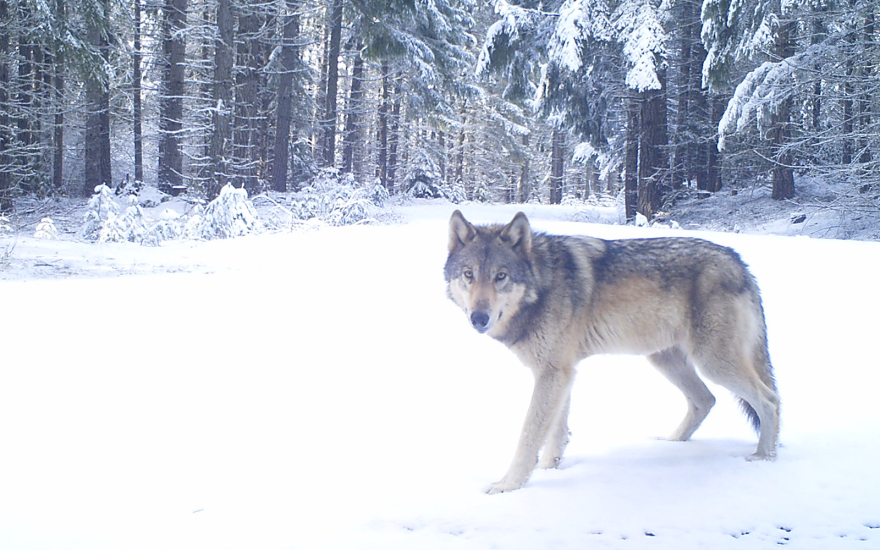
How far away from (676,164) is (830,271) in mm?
15044

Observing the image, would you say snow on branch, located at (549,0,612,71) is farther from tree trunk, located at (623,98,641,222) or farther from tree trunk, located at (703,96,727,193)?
tree trunk, located at (703,96,727,193)

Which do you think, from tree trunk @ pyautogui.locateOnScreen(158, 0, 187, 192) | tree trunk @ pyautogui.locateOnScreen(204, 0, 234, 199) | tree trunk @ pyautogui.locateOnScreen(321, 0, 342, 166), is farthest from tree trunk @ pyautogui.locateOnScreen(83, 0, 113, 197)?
tree trunk @ pyautogui.locateOnScreen(204, 0, 234, 199)

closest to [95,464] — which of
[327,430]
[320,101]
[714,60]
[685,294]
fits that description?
[327,430]

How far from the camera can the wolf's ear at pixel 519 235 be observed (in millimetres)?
3783

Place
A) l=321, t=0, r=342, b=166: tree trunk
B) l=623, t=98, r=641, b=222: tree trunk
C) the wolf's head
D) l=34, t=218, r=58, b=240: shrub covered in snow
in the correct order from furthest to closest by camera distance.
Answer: l=321, t=0, r=342, b=166: tree trunk, l=623, t=98, r=641, b=222: tree trunk, l=34, t=218, r=58, b=240: shrub covered in snow, the wolf's head

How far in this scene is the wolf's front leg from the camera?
127 inches

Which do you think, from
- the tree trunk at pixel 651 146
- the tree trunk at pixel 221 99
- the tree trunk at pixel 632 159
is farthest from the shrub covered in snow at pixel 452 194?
the tree trunk at pixel 221 99

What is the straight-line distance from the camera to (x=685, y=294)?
361 cm

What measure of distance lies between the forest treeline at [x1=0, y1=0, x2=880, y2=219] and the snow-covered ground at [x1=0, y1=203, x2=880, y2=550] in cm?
785

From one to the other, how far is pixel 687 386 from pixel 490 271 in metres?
1.69

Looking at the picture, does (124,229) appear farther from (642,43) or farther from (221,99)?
(642,43)

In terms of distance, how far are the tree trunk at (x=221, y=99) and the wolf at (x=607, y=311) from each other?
1316cm

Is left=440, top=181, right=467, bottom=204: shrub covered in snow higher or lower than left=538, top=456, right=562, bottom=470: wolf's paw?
higher

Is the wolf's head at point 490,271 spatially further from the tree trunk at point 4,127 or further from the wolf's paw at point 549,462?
the tree trunk at point 4,127
